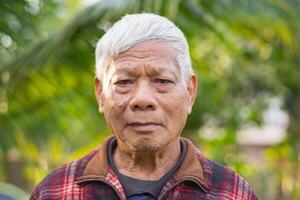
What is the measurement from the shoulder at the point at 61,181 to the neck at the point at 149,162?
150 mm

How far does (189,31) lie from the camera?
3777 mm

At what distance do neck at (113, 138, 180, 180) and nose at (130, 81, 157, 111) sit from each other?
6.3 inches

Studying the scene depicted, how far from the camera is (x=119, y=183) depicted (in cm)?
218

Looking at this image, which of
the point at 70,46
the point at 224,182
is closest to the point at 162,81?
the point at 224,182

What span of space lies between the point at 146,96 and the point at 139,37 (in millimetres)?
173

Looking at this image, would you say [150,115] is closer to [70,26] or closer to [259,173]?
[70,26]

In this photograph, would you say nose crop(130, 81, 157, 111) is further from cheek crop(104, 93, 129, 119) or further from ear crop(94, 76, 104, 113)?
ear crop(94, 76, 104, 113)

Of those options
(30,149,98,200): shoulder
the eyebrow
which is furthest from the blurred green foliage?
the eyebrow

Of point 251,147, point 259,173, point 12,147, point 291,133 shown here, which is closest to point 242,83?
point 291,133

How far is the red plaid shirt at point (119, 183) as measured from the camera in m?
2.20

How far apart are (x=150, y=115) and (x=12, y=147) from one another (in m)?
2.98

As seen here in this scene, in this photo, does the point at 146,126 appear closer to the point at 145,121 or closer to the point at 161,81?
the point at 145,121

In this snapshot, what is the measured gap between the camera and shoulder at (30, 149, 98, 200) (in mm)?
2301

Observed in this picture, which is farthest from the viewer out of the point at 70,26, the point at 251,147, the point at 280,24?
the point at 251,147
